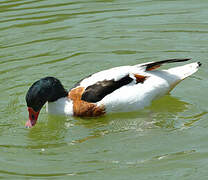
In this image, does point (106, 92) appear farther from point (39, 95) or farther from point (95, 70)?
point (95, 70)

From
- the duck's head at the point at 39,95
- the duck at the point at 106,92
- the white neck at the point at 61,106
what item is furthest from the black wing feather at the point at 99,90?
the duck's head at the point at 39,95

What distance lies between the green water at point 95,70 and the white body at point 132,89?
0.59 ft

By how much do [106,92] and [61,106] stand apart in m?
0.79

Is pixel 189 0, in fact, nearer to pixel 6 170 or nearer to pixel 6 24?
pixel 6 24

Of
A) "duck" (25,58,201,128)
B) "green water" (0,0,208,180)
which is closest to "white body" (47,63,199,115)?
"duck" (25,58,201,128)

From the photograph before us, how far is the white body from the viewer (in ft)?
26.6

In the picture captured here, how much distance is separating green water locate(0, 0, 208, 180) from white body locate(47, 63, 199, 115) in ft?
0.59

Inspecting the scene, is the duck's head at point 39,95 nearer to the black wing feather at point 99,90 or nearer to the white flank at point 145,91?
the black wing feather at point 99,90

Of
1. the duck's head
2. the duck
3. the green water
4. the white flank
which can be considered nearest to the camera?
the green water

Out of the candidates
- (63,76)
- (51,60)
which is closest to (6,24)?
(51,60)

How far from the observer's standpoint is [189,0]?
12.7m

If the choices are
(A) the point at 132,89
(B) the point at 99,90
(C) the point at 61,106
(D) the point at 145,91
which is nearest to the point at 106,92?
(B) the point at 99,90

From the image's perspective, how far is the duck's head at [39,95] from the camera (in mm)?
7805

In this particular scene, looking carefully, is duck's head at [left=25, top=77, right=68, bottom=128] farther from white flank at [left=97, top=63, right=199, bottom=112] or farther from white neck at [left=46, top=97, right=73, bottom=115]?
white flank at [left=97, top=63, right=199, bottom=112]
